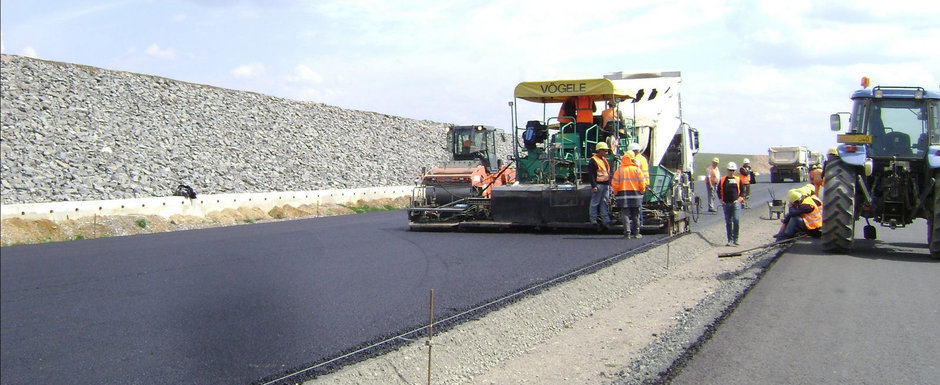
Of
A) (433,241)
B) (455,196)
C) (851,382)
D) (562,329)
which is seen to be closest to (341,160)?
(455,196)

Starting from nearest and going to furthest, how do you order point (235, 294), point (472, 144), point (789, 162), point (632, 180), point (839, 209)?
point (235, 294) → point (839, 209) → point (632, 180) → point (472, 144) → point (789, 162)

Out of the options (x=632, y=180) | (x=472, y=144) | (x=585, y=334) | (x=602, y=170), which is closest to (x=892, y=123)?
(x=632, y=180)

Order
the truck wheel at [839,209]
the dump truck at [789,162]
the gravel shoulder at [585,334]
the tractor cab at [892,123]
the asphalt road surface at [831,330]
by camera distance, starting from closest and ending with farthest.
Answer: the asphalt road surface at [831,330] → the gravel shoulder at [585,334] → the truck wheel at [839,209] → the tractor cab at [892,123] → the dump truck at [789,162]

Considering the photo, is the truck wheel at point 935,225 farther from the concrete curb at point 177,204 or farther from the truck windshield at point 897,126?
the concrete curb at point 177,204

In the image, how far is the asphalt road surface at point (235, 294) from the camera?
625 cm

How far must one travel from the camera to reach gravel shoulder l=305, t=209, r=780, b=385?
6.16 meters

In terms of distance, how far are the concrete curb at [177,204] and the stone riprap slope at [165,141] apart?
3165mm

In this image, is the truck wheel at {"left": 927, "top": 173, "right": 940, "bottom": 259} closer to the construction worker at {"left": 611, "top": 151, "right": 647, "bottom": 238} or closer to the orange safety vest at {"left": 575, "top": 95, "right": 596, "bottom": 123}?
the construction worker at {"left": 611, "top": 151, "right": 647, "bottom": 238}

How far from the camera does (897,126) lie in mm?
13023

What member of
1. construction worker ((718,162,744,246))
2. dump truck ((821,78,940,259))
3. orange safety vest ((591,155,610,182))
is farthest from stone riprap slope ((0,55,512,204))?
dump truck ((821,78,940,259))

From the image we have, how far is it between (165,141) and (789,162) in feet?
111

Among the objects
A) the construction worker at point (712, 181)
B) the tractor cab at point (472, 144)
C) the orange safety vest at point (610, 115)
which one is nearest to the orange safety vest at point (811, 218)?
the orange safety vest at point (610, 115)

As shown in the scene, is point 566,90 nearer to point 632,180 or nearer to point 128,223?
point 632,180

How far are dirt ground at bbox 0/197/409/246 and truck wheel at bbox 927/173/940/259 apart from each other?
13.6 meters
